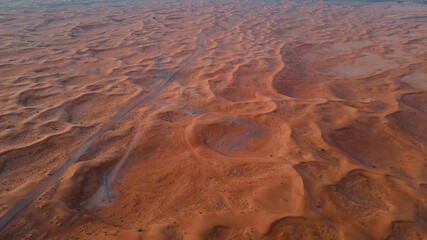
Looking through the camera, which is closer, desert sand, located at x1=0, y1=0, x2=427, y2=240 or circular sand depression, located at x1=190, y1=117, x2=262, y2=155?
desert sand, located at x1=0, y1=0, x2=427, y2=240

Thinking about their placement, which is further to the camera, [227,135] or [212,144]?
[227,135]

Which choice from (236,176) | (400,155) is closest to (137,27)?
(236,176)

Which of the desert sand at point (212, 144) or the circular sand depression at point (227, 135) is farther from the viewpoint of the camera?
the circular sand depression at point (227, 135)
